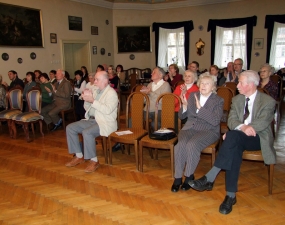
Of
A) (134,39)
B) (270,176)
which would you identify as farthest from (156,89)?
(134,39)

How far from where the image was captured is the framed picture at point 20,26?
24.8 ft

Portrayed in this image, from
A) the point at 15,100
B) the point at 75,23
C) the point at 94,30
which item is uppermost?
the point at 75,23

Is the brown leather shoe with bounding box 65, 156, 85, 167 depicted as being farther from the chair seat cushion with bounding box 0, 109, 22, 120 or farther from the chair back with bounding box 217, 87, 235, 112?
the chair back with bounding box 217, 87, 235, 112

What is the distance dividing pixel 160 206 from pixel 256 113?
1.40m

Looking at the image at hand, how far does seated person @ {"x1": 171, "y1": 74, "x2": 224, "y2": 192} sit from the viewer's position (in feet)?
9.77

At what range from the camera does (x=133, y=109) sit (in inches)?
157

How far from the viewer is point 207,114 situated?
3131mm

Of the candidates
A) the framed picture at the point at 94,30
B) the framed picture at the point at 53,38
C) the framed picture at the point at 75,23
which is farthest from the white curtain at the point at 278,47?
the framed picture at the point at 53,38

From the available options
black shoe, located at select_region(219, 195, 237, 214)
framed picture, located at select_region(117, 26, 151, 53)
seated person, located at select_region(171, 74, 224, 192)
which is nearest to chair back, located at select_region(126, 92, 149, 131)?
seated person, located at select_region(171, 74, 224, 192)

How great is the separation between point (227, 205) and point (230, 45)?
9.35 metres

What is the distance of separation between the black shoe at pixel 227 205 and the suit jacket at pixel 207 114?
0.81 m

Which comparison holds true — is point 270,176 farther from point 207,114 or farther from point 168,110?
point 168,110

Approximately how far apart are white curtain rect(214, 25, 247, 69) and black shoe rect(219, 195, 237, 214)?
8.95 m

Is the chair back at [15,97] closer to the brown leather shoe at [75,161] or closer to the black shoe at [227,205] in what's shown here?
the brown leather shoe at [75,161]
